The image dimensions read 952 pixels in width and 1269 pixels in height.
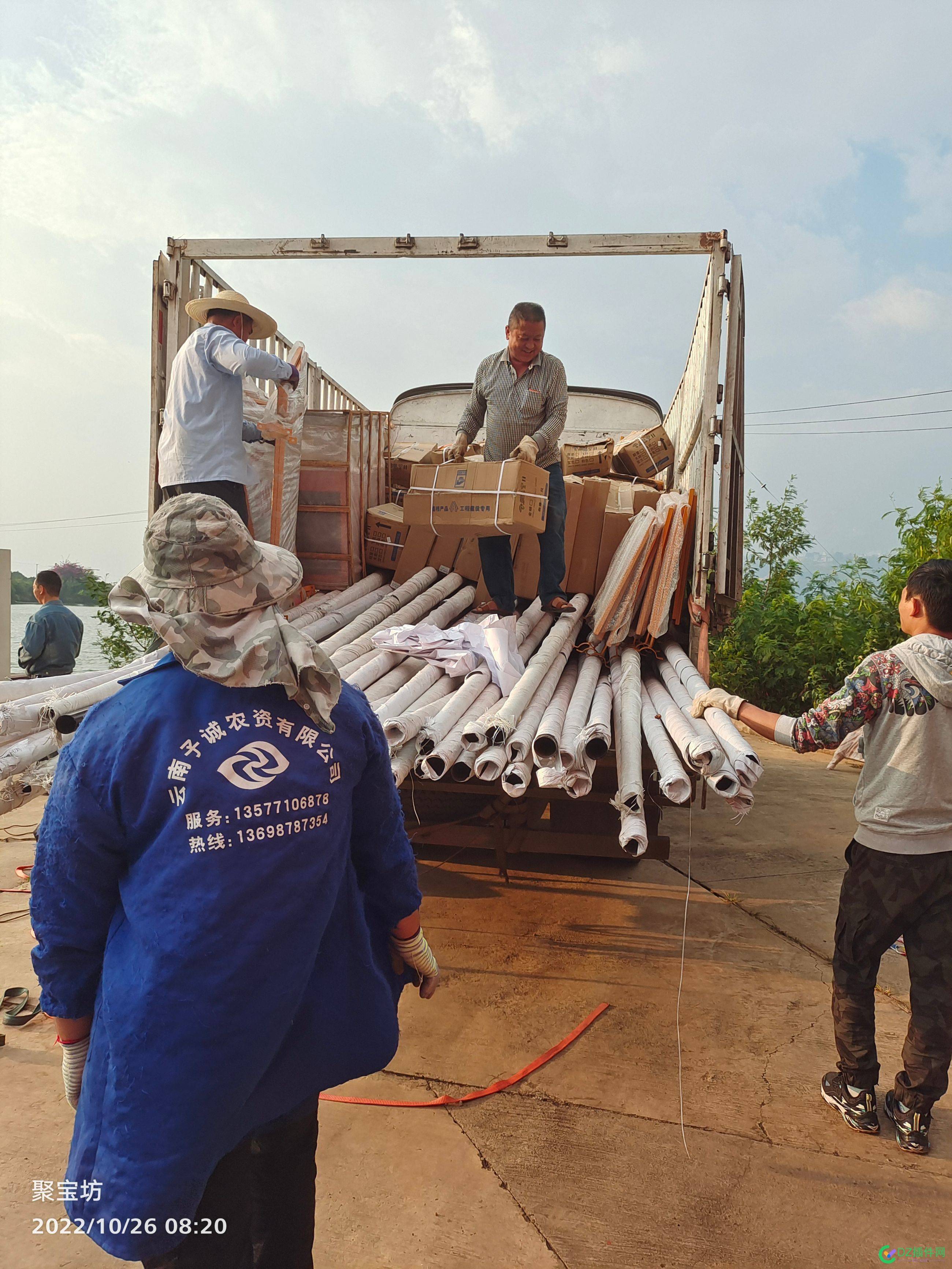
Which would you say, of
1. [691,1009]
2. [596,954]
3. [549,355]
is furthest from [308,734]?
[549,355]

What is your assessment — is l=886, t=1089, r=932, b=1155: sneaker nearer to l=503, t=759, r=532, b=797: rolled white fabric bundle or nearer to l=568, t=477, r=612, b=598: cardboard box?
l=503, t=759, r=532, b=797: rolled white fabric bundle

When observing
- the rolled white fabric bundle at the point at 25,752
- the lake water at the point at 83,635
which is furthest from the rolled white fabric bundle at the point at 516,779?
the lake water at the point at 83,635

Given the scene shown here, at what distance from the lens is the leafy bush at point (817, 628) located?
366 inches

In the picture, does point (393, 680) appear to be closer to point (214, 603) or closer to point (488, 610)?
point (488, 610)

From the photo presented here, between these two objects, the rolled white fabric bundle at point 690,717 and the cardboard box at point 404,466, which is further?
the cardboard box at point 404,466

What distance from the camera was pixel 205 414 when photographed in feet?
14.1

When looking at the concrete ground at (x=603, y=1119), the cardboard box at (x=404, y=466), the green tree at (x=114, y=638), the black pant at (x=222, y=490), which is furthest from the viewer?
the green tree at (x=114, y=638)

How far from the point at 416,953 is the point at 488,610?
135 inches

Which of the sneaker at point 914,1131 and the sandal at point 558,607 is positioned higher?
the sandal at point 558,607

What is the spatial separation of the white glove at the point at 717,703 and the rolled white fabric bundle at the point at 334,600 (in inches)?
89.4

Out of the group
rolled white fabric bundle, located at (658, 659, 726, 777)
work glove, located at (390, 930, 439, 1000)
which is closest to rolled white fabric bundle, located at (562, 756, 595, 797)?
rolled white fabric bundle, located at (658, 659, 726, 777)

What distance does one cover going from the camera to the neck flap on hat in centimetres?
136

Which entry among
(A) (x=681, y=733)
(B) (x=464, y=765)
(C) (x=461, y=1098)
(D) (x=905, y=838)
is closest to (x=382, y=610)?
(B) (x=464, y=765)

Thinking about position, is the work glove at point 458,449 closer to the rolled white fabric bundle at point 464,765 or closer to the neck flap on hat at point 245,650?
the rolled white fabric bundle at point 464,765
